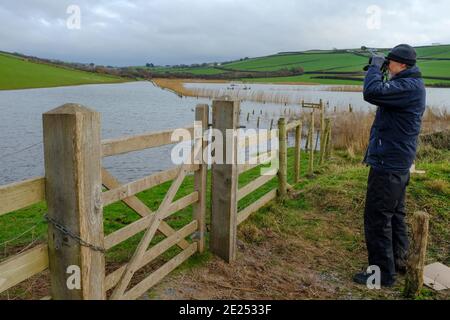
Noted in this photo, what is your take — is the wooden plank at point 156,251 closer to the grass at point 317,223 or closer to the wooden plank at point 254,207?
the grass at point 317,223

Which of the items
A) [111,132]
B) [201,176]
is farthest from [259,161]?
[111,132]

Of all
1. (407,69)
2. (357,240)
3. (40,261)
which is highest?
(407,69)

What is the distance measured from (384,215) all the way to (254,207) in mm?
2649

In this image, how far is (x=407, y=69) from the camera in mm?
4492

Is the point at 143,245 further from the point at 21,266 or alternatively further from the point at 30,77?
the point at 30,77

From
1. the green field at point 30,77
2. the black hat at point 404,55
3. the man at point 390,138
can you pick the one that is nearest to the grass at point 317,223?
the man at point 390,138

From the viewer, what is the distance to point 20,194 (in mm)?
2705

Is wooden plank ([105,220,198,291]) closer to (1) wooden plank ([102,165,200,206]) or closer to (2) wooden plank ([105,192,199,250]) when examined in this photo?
(2) wooden plank ([105,192,199,250])

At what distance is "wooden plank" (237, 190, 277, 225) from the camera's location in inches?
251

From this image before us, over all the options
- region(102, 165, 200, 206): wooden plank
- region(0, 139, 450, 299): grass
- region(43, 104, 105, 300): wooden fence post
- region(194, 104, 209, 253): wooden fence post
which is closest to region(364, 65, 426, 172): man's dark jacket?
region(0, 139, 450, 299): grass

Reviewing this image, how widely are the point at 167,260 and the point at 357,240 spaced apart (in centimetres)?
295
